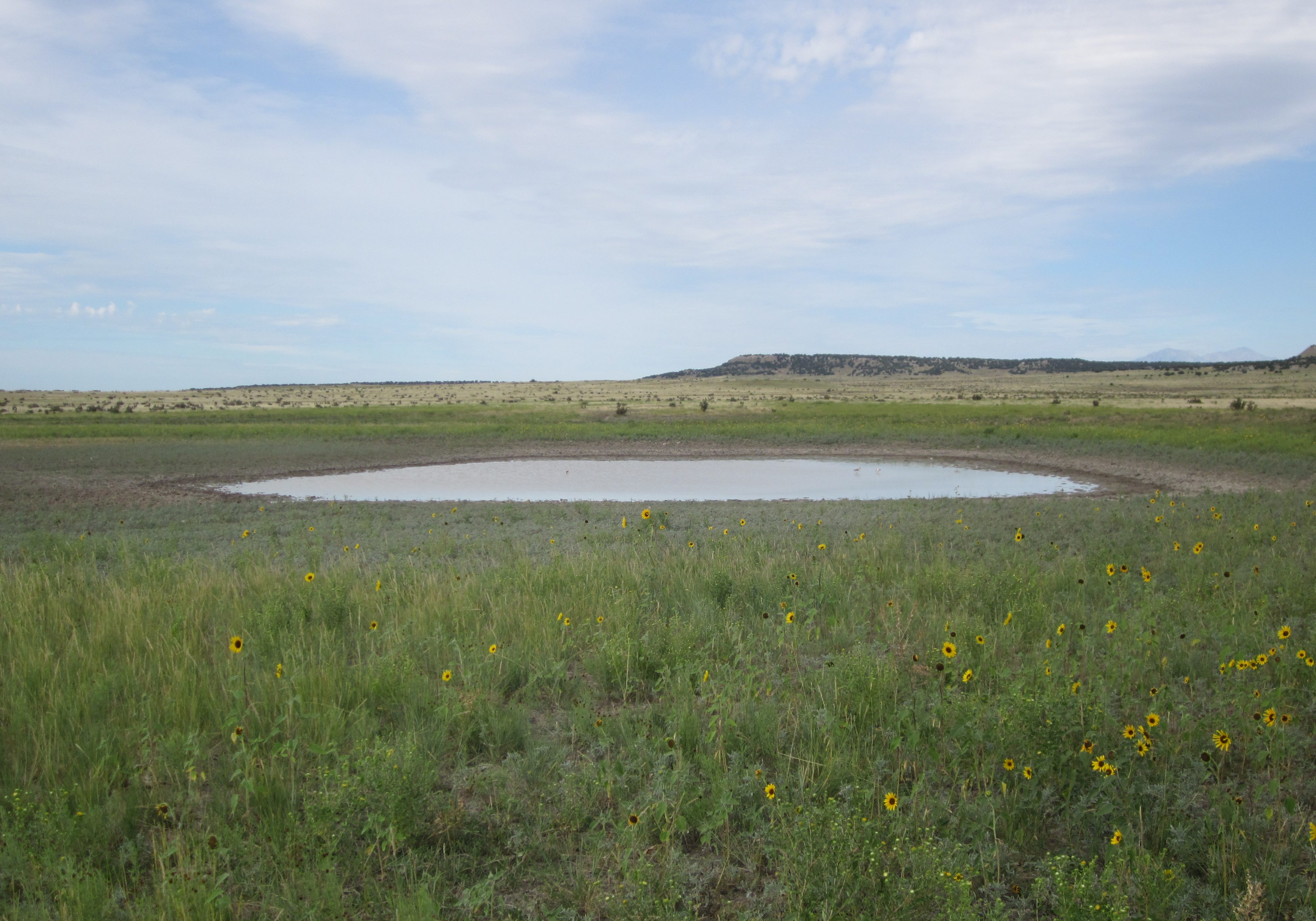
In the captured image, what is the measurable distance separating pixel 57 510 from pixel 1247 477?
2590cm

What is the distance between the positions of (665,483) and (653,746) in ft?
59.4

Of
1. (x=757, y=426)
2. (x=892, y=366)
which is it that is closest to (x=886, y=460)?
(x=757, y=426)

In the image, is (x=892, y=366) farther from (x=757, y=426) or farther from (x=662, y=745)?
(x=662, y=745)

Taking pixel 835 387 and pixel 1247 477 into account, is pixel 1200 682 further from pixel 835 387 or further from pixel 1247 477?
pixel 835 387

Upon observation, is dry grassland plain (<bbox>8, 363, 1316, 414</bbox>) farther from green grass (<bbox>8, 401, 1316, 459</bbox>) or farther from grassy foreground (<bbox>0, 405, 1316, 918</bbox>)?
grassy foreground (<bbox>0, 405, 1316, 918</bbox>)

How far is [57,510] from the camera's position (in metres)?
15.4

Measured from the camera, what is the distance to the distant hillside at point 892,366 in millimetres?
152625

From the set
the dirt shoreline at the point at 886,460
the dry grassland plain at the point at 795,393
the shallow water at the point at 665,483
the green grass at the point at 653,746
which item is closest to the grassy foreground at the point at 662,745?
the green grass at the point at 653,746

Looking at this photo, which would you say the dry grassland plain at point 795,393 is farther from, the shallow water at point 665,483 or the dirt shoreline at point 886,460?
the shallow water at point 665,483

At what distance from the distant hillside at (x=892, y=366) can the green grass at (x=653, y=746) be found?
150m

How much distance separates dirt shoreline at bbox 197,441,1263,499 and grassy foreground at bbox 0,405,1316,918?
43.6ft

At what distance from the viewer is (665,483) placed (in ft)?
72.2

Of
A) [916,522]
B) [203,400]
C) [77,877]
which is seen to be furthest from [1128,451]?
[203,400]

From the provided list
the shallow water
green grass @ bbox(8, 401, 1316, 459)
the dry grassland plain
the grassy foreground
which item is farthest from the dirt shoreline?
the dry grassland plain
